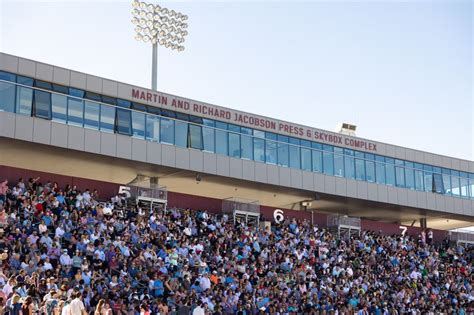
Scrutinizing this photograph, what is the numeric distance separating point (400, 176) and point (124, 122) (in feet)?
65.4

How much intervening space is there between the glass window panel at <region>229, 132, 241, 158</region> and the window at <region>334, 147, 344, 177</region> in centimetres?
726

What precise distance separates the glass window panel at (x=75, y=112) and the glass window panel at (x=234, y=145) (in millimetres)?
8786

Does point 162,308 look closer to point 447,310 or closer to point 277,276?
point 277,276

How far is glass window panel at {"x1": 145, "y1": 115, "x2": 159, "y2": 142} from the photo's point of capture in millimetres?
40844

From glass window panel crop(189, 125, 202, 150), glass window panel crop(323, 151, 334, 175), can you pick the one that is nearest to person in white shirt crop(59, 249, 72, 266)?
glass window panel crop(189, 125, 202, 150)

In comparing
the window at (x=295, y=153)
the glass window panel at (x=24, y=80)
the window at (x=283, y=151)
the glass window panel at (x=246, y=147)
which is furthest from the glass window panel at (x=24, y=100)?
the window at (x=295, y=153)

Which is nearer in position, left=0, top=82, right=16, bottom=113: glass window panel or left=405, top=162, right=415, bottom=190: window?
left=0, top=82, right=16, bottom=113: glass window panel

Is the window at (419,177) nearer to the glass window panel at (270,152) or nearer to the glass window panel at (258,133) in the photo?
the glass window panel at (270,152)

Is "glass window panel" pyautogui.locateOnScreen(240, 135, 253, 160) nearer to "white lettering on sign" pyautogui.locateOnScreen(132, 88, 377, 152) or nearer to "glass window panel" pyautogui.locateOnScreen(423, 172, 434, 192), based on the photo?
"white lettering on sign" pyautogui.locateOnScreen(132, 88, 377, 152)

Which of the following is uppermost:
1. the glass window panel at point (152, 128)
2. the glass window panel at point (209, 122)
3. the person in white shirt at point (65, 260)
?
the glass window panel at point (209, 122)

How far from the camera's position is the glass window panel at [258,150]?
4494 centimetres

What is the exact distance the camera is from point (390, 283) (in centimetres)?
4306

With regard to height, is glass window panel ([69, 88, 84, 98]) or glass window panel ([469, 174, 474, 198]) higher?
glass window panel ([69, 88, 84, 98])

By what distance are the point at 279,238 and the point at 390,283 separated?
21.1 ft
